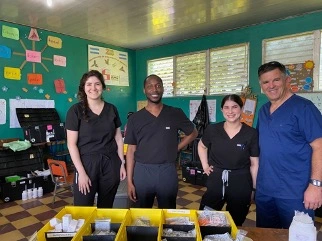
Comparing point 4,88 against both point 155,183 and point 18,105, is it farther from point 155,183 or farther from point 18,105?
point 155,183

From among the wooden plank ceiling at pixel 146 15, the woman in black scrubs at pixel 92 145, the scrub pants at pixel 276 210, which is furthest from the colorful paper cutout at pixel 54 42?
the scrub pants at pixel 276 210

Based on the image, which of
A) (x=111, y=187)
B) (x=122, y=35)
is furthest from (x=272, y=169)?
(x=122, y=35)

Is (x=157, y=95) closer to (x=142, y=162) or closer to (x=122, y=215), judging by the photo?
(x=142, y=162)

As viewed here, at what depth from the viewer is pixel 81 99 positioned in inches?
67.7

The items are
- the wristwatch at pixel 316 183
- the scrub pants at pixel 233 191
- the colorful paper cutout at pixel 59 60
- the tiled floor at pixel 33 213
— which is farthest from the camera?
the colorful paper cutout at pixel 59 60

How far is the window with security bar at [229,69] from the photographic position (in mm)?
4270

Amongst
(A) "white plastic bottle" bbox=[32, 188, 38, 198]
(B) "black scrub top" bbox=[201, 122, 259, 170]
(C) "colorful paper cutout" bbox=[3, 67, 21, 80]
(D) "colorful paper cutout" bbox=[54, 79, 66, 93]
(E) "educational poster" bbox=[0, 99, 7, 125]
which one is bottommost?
(A) "white plastic bottle" bbox=[32, 188, 38, 198]

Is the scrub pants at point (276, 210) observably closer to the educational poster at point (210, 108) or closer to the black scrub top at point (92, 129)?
the black scrub top at point (92, 129)

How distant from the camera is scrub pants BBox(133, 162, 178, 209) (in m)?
1.70

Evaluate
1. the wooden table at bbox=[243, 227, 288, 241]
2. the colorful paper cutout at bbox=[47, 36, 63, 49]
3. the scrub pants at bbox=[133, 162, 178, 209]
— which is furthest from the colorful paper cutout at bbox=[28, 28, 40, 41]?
the wooden table at bbox=[243, 227, 288, 241]

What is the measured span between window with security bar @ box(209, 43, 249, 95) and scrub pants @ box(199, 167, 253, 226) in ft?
9.86

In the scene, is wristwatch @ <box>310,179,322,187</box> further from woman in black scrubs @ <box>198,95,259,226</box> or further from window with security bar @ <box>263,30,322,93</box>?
window with security bar @ <box>263,30,322,93</box>

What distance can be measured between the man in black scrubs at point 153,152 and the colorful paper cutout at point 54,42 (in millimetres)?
3394

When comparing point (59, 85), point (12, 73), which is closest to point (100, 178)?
point (12, 73)
